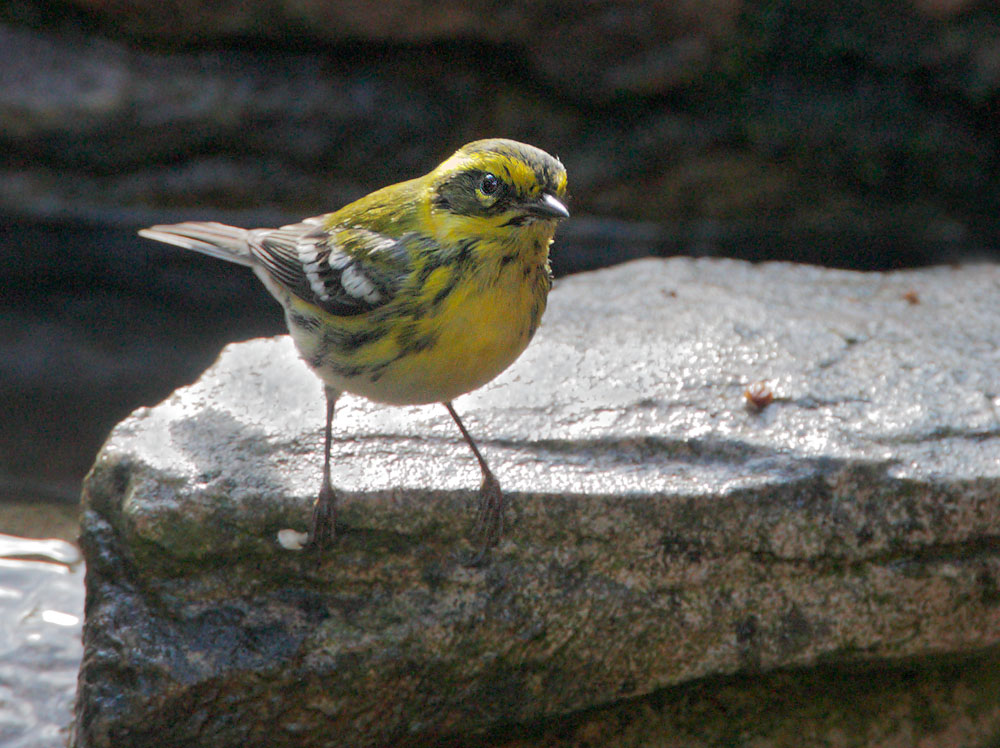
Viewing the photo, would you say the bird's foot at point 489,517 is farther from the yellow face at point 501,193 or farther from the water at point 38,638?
the water at point 38,638

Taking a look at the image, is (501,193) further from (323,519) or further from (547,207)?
(323,519)

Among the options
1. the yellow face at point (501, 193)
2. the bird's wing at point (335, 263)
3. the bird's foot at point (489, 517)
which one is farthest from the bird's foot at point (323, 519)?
the yellow face at point (501, 193)

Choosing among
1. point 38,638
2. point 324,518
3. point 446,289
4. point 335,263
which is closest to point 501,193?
point 446,289

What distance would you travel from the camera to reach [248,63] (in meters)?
8.22

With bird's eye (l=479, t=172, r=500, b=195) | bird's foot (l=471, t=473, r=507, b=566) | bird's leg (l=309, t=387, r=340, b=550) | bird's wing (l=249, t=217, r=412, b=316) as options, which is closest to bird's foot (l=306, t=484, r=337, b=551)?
bird's leg (l=309, t=387, r=340, b=550)

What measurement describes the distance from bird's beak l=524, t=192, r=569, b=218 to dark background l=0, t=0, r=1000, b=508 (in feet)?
15.4

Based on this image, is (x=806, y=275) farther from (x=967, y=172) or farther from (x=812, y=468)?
(x=967, y=172)

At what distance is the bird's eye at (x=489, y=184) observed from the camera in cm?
325

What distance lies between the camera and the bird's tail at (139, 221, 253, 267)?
4625 millimetres

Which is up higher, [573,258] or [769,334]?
[573,258]

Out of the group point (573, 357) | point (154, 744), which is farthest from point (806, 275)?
point (154, 744)

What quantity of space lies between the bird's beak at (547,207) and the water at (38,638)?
273 centimetres

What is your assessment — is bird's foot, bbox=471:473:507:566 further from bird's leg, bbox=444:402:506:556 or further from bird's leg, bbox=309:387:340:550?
bird's leg, bbox=309:387:340:550

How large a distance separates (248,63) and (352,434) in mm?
5259
